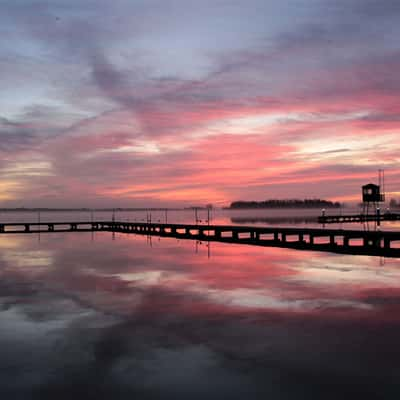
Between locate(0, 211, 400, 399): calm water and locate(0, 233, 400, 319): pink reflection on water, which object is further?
locate(0, 233, 400, 319): pink reflection on water

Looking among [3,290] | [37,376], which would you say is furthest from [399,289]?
[3,290]

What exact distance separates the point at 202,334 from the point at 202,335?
102 mm

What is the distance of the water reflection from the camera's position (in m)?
9.66

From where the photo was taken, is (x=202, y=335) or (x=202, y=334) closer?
(x=202, y=335)

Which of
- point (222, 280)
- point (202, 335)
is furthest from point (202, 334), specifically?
point (222, 280)

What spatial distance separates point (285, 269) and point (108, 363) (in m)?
17.9

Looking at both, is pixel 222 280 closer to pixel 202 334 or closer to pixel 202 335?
pixel 202 334

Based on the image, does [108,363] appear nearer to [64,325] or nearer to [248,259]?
[64,325]

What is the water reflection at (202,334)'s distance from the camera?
9.66 meters

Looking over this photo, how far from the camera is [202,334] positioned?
13.2 m

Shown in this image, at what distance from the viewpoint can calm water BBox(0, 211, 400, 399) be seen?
31.6 ft

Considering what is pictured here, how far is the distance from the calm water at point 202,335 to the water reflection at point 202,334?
0.04 m

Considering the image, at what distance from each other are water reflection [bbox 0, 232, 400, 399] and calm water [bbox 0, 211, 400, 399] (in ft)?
0.13

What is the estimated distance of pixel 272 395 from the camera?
9117 mm
